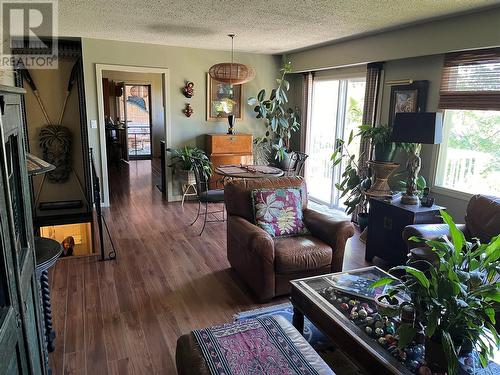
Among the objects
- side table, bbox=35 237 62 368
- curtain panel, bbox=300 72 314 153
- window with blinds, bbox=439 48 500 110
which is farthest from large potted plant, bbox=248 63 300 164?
side table, bbox=35 237 62 368

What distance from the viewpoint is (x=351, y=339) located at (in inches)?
70.2

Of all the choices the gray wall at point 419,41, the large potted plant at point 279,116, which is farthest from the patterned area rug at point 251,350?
the large potted plant at point 279,116

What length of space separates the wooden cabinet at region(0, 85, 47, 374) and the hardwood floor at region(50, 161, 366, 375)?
628 millimetres

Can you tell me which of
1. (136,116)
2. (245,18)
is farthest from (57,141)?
(136,116)

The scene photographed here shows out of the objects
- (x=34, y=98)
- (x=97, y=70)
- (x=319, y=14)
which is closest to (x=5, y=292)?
(x=319, y=14)

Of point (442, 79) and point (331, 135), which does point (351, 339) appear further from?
point (331, 135)

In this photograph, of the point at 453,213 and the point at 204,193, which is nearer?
the point at 453,213

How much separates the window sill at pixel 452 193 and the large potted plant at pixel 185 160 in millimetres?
3064

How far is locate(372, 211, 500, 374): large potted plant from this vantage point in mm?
1429

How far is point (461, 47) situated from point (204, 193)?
9.93 ft

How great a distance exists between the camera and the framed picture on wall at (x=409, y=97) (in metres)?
3.94

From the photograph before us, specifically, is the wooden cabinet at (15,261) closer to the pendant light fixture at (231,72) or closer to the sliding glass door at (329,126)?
the pendant light fixture at (231,72)

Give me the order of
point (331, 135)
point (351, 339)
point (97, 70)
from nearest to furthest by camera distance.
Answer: point (351, 339) < point (97, 70) < point (331, 135)

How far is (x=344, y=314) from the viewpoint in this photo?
197 cm
